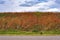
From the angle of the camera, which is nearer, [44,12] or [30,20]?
[30,20]

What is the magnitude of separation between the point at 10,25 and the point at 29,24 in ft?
10.3

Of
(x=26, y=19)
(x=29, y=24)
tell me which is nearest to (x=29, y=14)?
(x=26, y=19)

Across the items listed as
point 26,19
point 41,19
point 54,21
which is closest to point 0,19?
point 26,19

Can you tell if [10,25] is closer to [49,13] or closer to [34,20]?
[34,20]

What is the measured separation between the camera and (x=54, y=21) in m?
33.0

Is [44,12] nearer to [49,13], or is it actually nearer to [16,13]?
[49,13]

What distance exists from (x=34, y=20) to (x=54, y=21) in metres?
3.45

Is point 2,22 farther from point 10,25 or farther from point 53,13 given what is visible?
point 53,13

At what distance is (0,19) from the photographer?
3391cm

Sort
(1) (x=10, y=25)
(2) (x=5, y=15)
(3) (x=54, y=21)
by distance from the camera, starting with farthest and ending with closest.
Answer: (2) (x=5, y=15), (3) (x=54, y=21), (1) (x=10, y=25)

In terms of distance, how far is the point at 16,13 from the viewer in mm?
36312

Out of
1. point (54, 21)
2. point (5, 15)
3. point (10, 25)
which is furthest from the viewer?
point (5, 15)

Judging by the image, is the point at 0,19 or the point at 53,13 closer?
the point at 0,19

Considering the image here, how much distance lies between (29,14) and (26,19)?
1.97 metres
